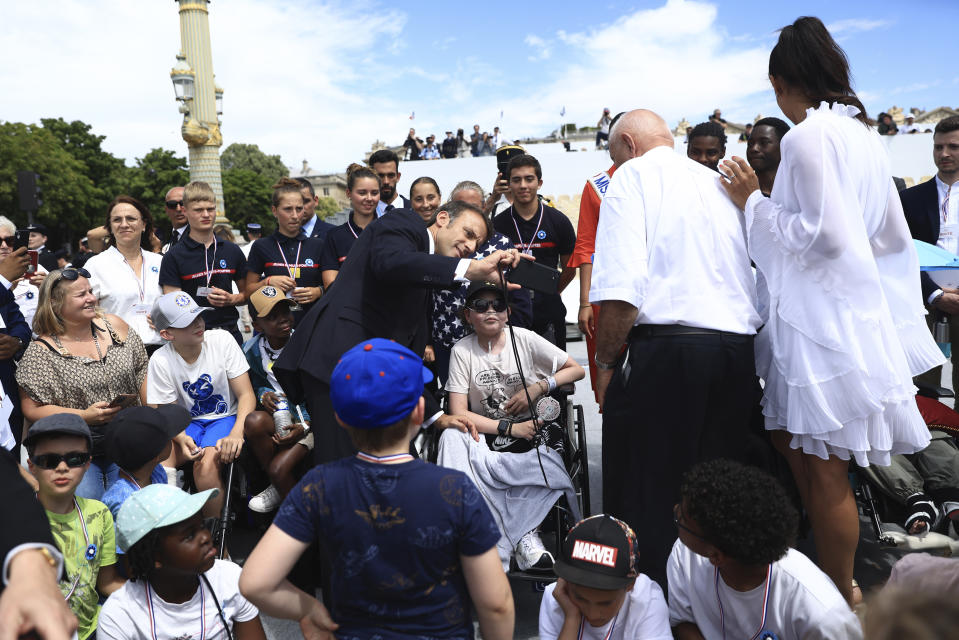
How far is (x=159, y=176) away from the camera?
41.2m

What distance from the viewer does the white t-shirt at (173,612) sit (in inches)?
86.0

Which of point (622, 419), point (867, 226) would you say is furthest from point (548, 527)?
point (867, 226)

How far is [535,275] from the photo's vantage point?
2.73 metres

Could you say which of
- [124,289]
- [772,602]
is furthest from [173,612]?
[124,289]

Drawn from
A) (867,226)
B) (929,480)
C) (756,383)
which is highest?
(867,226)

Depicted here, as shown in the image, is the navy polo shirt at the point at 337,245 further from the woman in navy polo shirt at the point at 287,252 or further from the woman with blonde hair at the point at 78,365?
the woman with blonde hair at the point at 78,365

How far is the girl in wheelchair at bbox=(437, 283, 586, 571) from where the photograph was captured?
299cm

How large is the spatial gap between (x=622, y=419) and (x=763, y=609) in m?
0.77

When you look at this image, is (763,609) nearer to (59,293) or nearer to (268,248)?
(59,293)

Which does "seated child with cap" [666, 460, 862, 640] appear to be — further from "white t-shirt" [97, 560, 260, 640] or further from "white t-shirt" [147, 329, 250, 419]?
"white t-shirt" [147, 329, 250, 419]

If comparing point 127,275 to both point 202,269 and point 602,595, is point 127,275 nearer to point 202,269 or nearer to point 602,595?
point 202,269

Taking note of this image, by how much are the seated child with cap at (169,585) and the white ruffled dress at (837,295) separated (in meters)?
2.06

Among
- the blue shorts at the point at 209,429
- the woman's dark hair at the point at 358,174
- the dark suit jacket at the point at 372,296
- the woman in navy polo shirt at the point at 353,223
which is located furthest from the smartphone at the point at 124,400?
the woman's dark hair at the point at 358,174

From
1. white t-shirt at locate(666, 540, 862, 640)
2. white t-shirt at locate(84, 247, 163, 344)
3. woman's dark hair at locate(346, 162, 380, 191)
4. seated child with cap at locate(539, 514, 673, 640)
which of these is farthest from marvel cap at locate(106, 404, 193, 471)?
woman's dark hair at locate(346, 162, 380, 191)
